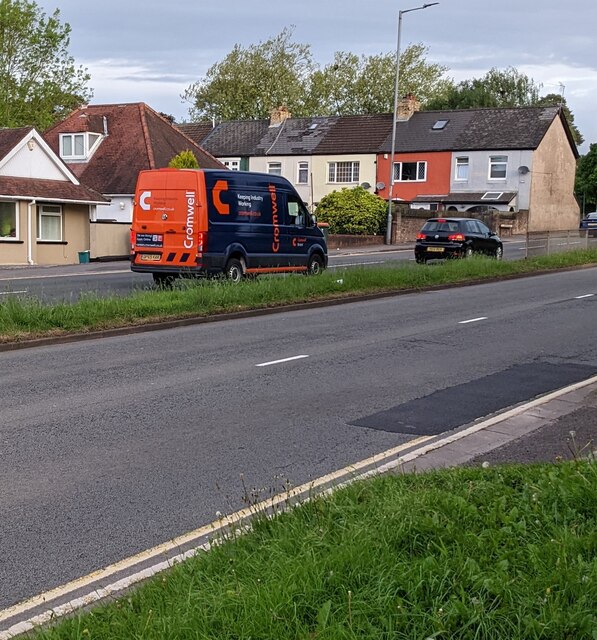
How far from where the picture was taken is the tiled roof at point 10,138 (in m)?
35.2

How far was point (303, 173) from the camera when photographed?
205 feet

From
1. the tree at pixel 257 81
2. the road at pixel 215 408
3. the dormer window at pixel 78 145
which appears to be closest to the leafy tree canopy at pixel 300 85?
the tree at pixel 257 81

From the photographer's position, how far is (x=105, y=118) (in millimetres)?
48906

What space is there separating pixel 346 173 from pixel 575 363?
5053cm

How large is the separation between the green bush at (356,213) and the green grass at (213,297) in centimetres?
2022

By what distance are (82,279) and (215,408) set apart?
17.8m

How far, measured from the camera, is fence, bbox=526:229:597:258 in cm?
3117

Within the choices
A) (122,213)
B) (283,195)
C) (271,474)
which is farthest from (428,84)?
(271,474)

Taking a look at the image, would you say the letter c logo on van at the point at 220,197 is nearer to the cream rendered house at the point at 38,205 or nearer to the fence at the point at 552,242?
the fence at the point at 552,242

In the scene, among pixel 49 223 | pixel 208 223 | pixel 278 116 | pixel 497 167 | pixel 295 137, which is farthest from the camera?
pixel 278 116

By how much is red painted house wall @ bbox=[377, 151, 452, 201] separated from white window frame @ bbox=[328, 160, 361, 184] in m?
1.76

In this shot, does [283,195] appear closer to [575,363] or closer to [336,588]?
[575,363]

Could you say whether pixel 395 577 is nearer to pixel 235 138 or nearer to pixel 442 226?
pixel 442 226

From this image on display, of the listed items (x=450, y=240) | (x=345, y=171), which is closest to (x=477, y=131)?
(x=345, y=171)
